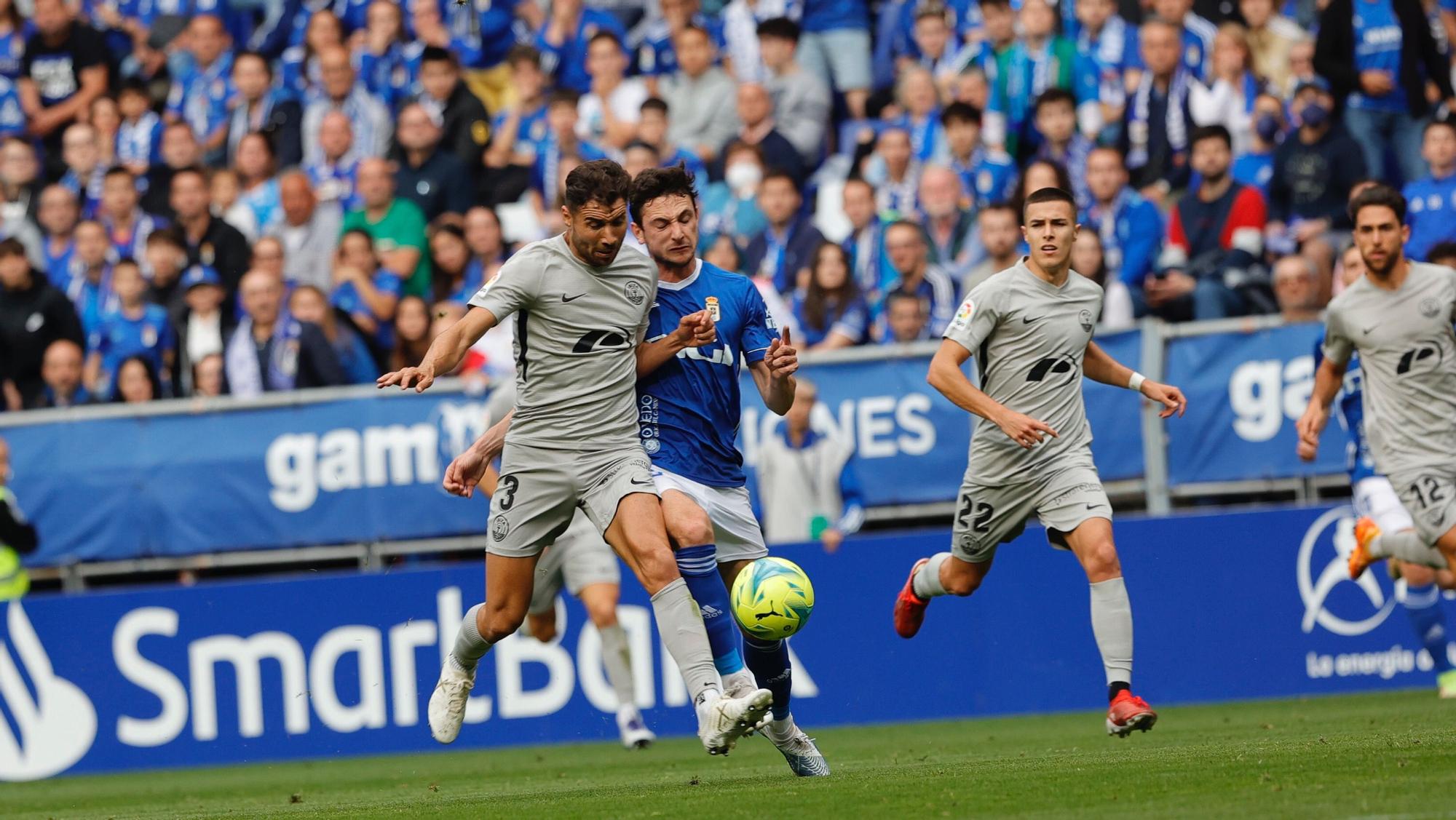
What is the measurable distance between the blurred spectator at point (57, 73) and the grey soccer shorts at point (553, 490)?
1359 centimetres

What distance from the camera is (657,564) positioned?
8789 mm

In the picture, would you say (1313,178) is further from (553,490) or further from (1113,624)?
(553,490)

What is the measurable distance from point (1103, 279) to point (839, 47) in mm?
4453

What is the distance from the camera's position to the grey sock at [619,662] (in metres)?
13.4

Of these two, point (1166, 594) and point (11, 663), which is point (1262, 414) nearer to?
point (1166, 594)

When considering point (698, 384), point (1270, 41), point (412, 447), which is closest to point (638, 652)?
point (412, 447)

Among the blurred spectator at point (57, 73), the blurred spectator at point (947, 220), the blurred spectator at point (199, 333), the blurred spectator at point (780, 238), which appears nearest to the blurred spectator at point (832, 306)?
the blurred spectator at point (780, 238)

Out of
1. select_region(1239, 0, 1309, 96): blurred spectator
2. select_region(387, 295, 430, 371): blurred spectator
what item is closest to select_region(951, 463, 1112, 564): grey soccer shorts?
select_region(387, 295, 430, 371): blurred spectator

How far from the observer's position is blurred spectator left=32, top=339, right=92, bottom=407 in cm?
1689

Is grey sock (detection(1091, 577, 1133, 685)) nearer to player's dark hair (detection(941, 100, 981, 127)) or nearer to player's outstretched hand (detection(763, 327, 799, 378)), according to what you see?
player's outstretched hand (detection(763, 327, 799, 378))

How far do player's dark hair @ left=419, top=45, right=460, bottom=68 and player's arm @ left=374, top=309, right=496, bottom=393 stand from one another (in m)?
10.7

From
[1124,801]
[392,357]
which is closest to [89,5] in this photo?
[392,357]

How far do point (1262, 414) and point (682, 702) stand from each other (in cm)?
471

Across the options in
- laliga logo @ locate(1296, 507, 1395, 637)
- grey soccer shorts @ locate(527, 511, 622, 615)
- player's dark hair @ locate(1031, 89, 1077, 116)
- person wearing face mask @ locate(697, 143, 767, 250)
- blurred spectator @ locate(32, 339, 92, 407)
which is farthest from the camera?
person wearing face mask @ locate(697, 143, 767, 250)
